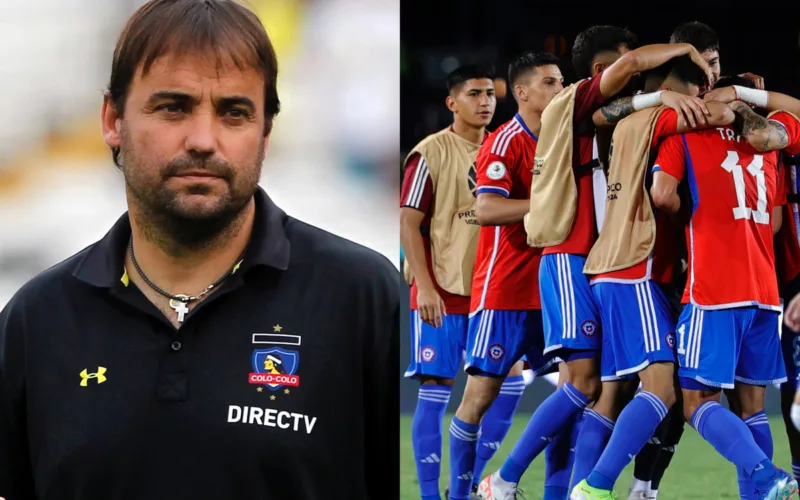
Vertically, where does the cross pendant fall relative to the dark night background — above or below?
below

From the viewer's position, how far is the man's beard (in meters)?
1.91

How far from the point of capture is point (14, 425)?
78.3 inches

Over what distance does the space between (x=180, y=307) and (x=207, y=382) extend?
150 mm

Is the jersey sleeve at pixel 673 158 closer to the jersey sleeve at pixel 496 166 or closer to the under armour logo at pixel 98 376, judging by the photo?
the jersey sleeve at pixel 496 166

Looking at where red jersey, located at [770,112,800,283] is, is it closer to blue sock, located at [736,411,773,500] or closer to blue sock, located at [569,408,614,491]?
blue sock, located at [736,411,773,500]

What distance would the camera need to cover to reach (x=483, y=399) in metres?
2.79

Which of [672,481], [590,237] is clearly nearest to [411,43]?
[590,237]

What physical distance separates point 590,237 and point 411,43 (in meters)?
0.67

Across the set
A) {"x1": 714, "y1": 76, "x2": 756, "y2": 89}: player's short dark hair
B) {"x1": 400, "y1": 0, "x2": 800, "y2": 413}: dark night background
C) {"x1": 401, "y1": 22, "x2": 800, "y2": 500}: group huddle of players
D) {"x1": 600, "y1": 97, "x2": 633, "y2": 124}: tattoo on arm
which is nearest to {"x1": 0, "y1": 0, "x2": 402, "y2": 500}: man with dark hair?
{"x1": 400, "y1": 0, "x2": 800, "y2": 413}: dark night background

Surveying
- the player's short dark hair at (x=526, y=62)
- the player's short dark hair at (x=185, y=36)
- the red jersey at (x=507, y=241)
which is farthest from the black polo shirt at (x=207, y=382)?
the player's short dark hair at (x=526, y=62)

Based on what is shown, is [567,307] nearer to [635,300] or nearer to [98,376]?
[635,300]

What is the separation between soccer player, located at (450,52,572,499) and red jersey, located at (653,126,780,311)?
35 centimetres

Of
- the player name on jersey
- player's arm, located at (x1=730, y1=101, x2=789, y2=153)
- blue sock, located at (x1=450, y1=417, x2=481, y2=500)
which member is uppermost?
player's arm, located at (x1=730, y1=101, x2=789, y2=153)

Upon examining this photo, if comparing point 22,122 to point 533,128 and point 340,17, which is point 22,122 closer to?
point 340,17
